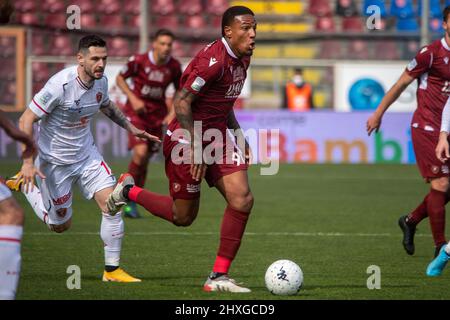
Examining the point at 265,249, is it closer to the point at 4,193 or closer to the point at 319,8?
the point at 4,193

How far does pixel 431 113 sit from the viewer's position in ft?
31.3

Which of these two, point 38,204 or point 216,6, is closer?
point 38,204

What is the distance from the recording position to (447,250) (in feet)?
27.2

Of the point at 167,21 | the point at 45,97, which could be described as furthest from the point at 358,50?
the point at 45,97

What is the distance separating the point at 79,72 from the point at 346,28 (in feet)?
68.0

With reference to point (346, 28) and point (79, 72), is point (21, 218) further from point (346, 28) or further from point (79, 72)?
point (346, 28)

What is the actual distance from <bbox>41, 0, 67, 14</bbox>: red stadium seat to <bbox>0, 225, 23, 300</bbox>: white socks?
22.9 metres

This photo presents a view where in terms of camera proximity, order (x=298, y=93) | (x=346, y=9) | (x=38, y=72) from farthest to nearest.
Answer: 1. (x=346, y=9)
2. (x=298, y=93)
3. (x=38, y=72)

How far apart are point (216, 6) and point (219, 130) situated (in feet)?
70.3

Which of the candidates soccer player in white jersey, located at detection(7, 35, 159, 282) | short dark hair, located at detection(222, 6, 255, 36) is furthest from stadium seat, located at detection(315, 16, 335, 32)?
Answer: short dark hair, located at detection(222, 6, 255, 36)
